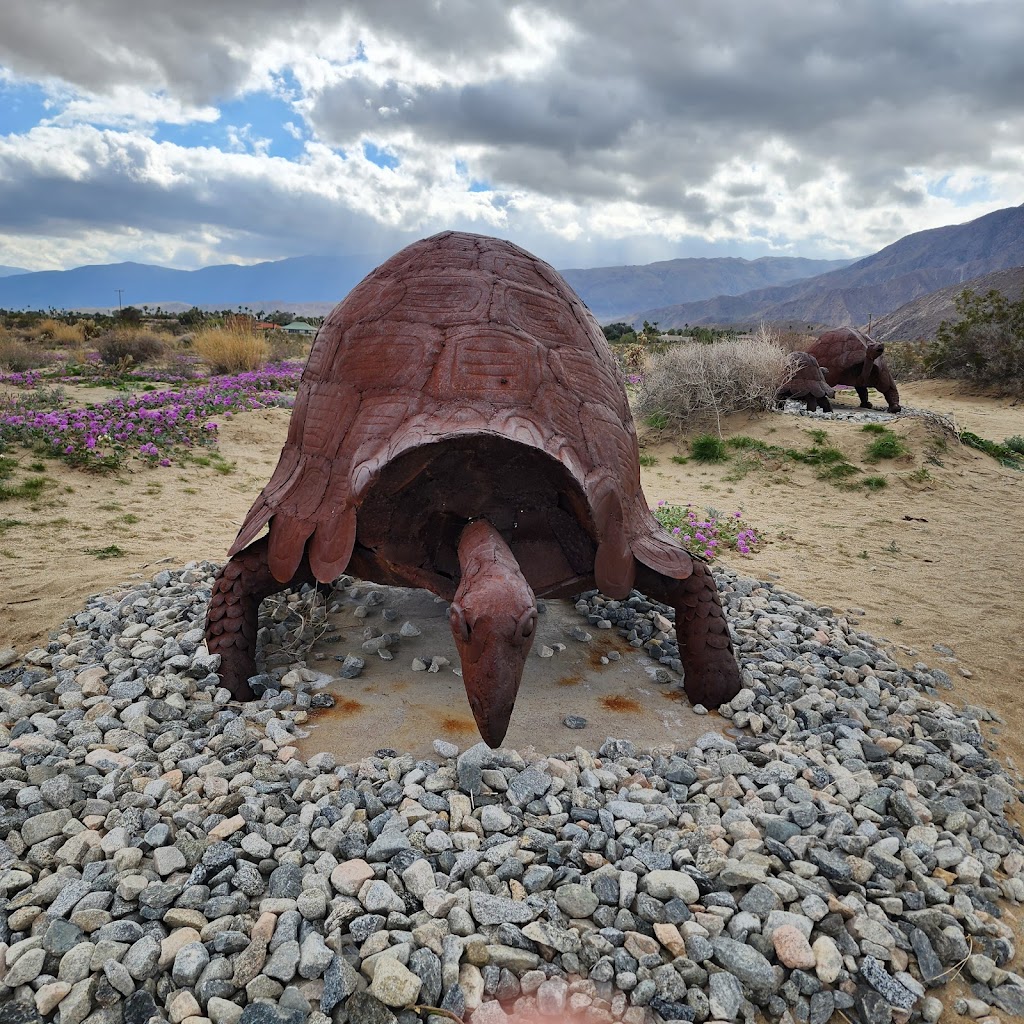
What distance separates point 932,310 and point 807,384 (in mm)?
77282

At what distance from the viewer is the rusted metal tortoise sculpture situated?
3.05 metres

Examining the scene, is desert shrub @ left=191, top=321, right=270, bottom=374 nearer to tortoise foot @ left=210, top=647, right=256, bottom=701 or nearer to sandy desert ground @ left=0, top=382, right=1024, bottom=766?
sandy desert ground @ left=0, top=382, right=1024, bottom=766

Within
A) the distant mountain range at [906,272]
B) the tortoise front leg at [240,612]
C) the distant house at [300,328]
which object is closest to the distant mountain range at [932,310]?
the distant mountain range at [906,272]

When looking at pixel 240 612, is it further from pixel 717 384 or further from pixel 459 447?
pixel 717 384

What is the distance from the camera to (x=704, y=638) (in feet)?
12.5

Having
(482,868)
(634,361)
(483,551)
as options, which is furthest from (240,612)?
(634,361)

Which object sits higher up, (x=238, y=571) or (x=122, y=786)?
(x=238, y=571)

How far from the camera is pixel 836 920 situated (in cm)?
238

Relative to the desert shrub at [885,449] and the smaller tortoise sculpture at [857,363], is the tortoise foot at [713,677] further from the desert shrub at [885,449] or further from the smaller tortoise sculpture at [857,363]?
the smaller tortoise sculpture at [857,363]

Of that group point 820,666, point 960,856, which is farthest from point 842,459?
point 960,856

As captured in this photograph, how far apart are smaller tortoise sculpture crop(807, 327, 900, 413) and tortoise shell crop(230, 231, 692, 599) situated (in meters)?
13.6

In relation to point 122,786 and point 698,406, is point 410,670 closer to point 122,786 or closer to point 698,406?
point 122,786

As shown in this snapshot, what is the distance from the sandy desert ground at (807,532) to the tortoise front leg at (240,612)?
59.8 inches

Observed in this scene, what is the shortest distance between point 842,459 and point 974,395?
10.7 metres
